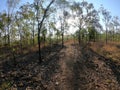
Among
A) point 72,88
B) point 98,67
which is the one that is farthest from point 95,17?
point 72,88

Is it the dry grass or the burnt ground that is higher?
the dry grass

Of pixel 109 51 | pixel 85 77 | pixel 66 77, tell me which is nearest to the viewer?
pixel 66 77

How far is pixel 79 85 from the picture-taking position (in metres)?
16.8

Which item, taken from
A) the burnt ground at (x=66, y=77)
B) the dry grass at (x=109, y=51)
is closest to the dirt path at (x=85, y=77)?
the burnt ground at (x=66, y=77)

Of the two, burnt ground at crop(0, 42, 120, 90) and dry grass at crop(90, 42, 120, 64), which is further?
dry grass at crop(90, 42, 120, 64)

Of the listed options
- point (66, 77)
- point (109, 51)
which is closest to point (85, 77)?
point (66, 77)

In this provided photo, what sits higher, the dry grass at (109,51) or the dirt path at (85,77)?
the dry grass at (109,51)

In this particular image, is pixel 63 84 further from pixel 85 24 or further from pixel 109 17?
pixel 109 17

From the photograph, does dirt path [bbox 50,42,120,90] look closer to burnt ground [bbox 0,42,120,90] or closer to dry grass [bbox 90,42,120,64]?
burnt ground [bbox 0,42,120,90]

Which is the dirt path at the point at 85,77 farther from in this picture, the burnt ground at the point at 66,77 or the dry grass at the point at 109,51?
the dry grass at the point at 109,51

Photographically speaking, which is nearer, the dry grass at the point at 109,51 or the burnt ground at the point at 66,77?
the burnt ground at the point at 66,77

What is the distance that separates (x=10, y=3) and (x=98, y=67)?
19.5 metres

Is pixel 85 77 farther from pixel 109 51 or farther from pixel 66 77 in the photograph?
pixel 109 51

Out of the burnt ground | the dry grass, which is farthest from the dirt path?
the dry grass
